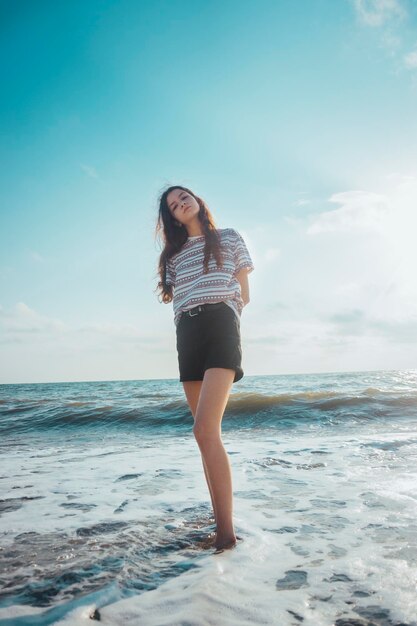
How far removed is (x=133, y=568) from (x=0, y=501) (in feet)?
7.09

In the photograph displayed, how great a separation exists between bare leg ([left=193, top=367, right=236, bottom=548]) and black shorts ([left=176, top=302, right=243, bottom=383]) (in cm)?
9

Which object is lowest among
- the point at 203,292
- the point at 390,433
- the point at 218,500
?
the point at 390,433

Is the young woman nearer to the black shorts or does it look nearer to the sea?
the black shorts

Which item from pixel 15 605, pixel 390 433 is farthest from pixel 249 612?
pixel 390 433

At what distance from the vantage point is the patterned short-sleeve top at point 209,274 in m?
2.83

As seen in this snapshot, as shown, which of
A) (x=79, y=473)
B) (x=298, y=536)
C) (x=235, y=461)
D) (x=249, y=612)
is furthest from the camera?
(x=235, y=461)

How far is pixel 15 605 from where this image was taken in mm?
1864

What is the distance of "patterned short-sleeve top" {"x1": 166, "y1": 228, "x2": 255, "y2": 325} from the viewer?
2.83 meters

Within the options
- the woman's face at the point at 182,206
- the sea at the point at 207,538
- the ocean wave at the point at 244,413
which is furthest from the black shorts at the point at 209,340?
the ocean wave at the point at 244,413

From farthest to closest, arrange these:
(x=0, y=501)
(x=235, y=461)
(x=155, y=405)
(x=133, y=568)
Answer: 1. (x=155, y=405)
2. (x=235, y=461)
3. (x=0, y=501)
4. (x=133, y=568)

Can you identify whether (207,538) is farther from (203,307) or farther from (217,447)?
(203,307)

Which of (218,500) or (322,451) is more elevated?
(218,500)

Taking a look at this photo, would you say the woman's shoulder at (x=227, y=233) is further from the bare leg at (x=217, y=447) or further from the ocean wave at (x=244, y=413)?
the ocean wave at (x=244, y=413)

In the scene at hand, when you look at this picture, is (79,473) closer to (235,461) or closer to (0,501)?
(0,501)
